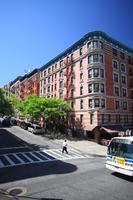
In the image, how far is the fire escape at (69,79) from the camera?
113 feet

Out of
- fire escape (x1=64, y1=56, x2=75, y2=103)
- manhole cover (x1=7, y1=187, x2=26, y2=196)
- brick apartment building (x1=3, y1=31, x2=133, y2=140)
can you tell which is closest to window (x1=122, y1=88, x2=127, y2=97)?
brick apartment building (x1=3, y1=31, x2=133, y2=140)

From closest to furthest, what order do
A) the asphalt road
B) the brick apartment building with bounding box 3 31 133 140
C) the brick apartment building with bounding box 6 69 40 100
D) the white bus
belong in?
the asphalt road → the white bus → the brick apartment building with bounding box 3 31 133 140 → the brick apartment building with bounding box 6 69 40 100

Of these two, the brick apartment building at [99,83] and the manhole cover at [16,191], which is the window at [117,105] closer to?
the brick apartment building at [99,83]

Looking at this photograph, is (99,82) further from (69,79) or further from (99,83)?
(69,79)

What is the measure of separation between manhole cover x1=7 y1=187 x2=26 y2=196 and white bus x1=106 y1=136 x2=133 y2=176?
5933 millimetres

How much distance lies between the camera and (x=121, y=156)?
9.83 meters

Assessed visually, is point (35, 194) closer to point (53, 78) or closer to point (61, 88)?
point (61, 88)

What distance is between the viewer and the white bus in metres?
9.23

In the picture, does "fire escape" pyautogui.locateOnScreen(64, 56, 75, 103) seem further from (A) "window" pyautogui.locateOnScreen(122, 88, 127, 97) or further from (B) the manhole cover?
(B) the manhole cover

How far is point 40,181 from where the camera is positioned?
9.00 meters

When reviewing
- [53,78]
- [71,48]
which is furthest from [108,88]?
[53,78]

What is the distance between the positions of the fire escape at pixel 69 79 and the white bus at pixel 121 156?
23.8 metres

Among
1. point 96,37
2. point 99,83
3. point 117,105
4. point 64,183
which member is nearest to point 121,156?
point 64,183

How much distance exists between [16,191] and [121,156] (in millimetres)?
6732
